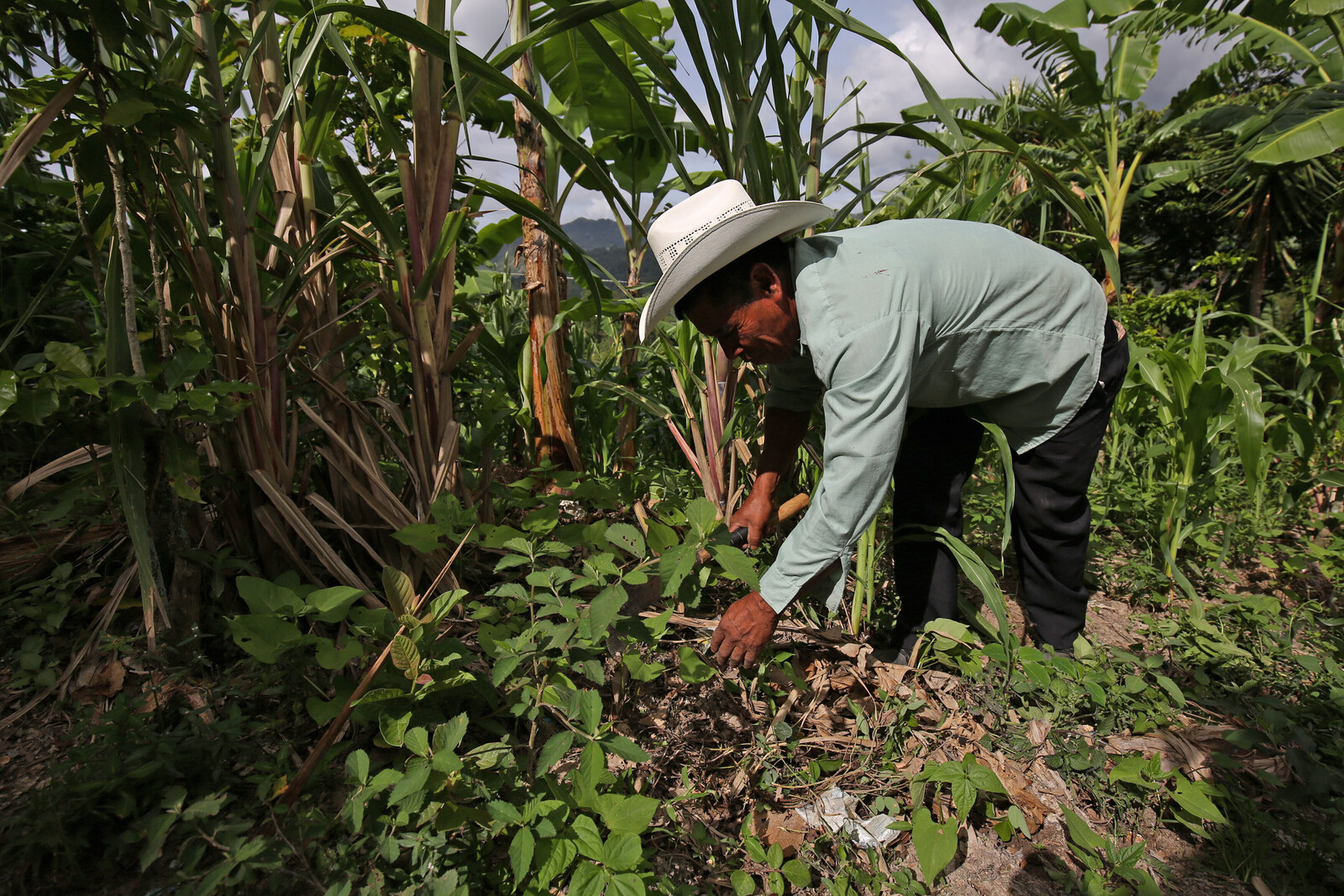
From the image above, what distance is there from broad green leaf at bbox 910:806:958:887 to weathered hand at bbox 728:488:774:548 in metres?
0.70

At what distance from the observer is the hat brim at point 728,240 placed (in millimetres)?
1289

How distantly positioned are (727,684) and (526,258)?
1500 millimetres

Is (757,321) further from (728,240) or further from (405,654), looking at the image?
(405,654)

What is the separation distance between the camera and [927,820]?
1210 mm

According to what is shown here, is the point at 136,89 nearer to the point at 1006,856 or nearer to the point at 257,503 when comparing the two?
the point at 257,503

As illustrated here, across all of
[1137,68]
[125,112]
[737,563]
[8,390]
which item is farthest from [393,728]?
[1137,68]

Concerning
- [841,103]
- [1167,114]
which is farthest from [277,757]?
[1167,114]

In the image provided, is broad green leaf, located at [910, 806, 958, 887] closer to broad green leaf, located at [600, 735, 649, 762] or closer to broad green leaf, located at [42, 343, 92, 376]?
broad green leaf, located at [600, 735, 649, 762]

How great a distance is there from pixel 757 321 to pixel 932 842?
1005 millimetres

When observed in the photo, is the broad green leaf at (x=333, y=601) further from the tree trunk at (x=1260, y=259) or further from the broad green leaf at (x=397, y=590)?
the tree trunk at (x=1260, y=259)

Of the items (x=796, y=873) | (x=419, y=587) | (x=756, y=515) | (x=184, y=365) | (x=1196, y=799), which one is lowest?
(x=1196, y=799)

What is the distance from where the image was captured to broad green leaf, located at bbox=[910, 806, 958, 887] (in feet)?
3.70

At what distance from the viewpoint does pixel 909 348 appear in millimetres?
1278

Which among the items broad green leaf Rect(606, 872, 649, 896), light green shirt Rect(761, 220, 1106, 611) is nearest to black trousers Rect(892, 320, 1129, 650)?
light green shirt Rect(761, 220, 1106, 611)
